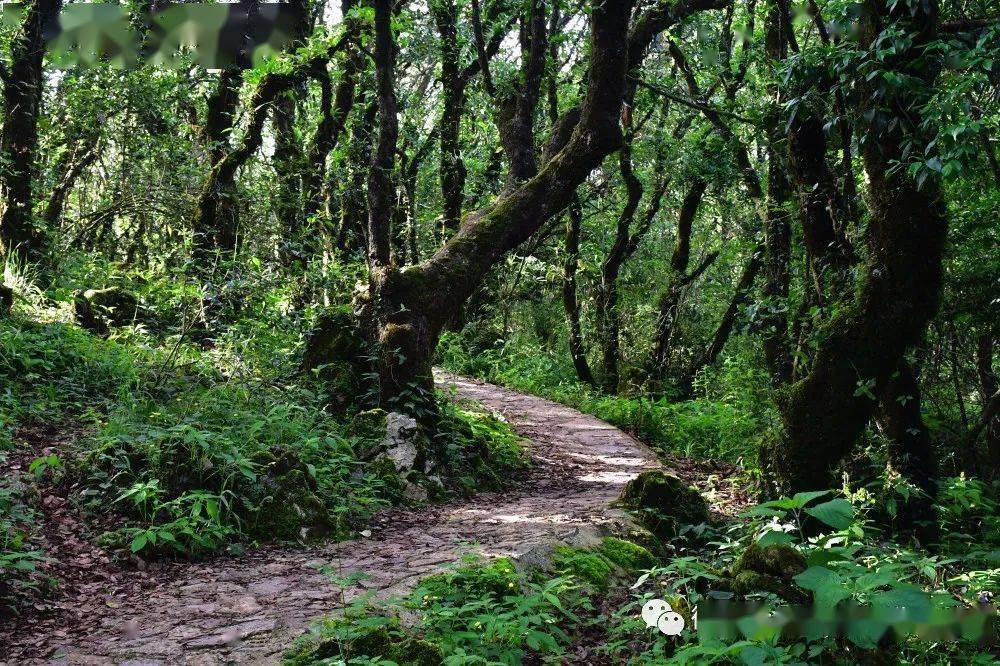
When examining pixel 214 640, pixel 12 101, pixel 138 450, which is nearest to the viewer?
pixel 214 640

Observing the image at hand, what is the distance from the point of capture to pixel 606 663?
3838 mm

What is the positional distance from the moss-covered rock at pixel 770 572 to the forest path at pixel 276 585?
5.08 ft

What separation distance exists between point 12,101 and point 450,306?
6.51 metres

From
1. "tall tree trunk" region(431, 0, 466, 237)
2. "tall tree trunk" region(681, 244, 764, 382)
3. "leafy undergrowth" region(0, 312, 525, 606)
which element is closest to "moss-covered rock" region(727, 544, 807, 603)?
"leafy undergrowth" region(0, 312, 525, 606)

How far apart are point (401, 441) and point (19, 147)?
271 inches

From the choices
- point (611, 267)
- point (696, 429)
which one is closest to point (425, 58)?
point (611, 267)

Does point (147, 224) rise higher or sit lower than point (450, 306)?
higher

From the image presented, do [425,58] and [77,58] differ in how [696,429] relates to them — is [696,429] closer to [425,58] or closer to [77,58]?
[425,58]

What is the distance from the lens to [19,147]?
9852 mm

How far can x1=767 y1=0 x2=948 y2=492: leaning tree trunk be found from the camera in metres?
5.64

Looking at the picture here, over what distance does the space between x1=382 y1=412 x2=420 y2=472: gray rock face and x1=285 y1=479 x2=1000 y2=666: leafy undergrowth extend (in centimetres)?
253

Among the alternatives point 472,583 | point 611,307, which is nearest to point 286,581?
point 472,583

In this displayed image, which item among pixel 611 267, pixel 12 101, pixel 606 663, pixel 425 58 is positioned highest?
pixel 425 58

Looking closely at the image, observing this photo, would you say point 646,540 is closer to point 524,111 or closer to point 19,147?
point 524,111
